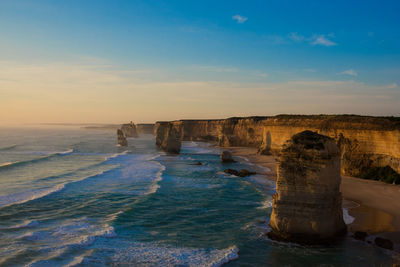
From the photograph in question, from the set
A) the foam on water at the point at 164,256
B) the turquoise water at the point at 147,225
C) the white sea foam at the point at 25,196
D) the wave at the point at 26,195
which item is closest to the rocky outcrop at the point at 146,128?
the turquoise water at the point at 147,225

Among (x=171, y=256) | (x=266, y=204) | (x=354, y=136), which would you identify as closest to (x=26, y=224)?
(x=171, y=256)

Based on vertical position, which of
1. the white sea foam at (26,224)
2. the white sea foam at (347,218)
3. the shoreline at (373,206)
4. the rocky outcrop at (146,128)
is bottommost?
the white sea foam at (26,224)

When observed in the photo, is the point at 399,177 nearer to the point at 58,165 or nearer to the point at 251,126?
the point at 58,165

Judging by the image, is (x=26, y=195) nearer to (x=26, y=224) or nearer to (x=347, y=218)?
(x=26, y=224)

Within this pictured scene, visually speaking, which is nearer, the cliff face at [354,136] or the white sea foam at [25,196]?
the white sea foam at [25,196]

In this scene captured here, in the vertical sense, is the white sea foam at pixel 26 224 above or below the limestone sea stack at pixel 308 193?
below

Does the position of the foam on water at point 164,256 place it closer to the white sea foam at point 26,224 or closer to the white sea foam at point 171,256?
the white sea foam at point 171,256

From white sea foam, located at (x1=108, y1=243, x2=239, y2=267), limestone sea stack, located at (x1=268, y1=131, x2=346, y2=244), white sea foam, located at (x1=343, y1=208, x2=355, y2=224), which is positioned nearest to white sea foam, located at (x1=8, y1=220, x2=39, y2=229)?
white sea foam, located at (x1=108, y1=243, x2=239, y2=267)

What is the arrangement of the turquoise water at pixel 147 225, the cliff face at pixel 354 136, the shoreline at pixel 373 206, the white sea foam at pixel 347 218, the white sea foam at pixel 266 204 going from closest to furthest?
the turquoise water at pixel 147 225 < the shoreline at pixel 373 206 < the white sea foam at pixel 347 218 < the white sea foam at pixel 266 204 < the cliff face at pixel 354 136
